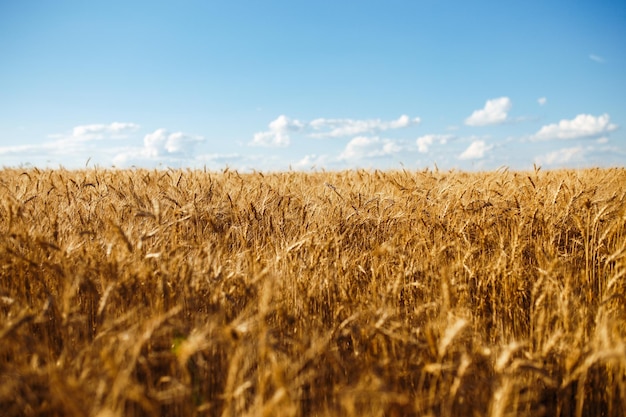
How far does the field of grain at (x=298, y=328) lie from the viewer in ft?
4.25

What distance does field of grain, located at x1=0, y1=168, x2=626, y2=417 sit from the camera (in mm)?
1297

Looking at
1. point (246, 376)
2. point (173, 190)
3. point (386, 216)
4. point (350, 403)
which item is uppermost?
point (173, 190)

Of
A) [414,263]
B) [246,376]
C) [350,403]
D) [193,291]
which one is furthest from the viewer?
[414,263]

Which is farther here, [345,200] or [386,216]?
[345,200]

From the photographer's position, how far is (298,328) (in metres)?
2.02

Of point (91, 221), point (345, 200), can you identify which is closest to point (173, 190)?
point (91, 221)

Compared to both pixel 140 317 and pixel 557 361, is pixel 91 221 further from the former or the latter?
pixel 557 361

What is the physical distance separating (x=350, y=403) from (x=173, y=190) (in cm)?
345

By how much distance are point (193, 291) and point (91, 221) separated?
1.76 metres

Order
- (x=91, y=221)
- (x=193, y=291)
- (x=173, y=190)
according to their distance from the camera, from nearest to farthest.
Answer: (x=193, y=291) < (x=91, y=221) < (x=173, y=190)

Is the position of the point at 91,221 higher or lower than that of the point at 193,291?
higher

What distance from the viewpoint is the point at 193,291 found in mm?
1923

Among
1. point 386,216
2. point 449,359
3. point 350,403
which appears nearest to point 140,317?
point 350,403

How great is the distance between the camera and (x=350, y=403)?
111cm
